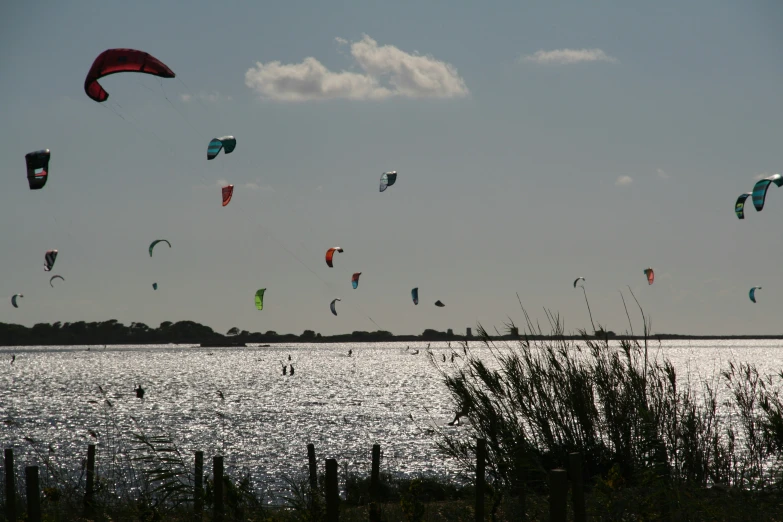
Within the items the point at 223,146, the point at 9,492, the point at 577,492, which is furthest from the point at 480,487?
the point at 223,146

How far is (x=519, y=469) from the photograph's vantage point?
902cm

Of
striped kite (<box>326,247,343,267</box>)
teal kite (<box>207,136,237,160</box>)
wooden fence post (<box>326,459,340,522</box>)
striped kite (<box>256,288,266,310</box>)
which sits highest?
teal kite (<box>207,136,237,160</box>)

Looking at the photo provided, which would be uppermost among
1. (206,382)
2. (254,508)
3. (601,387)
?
(601,387)

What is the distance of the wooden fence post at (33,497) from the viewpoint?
7.54m

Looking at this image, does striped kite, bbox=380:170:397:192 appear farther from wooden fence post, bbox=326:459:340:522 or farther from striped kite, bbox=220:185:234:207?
wooden fence post, bbox=326:459:340:522

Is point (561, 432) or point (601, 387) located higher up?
point (601, 387)

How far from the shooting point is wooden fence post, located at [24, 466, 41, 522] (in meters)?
7.54

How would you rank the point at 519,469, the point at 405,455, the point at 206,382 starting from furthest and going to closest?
the point at 206,382, the point at 405,455, the point at 519,469

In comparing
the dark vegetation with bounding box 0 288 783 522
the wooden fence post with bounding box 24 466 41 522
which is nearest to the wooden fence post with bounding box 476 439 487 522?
the dark vegetation with bounding box 0 288 783 522

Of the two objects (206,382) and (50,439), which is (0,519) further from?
(206,382)

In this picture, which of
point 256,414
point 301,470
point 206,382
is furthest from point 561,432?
point 206,382

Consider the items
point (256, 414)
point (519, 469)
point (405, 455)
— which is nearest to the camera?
point (519, 469)

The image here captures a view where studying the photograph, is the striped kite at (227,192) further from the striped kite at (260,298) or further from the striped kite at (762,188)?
the striped kite at (762,188)

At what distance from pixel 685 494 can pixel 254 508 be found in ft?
15.0
